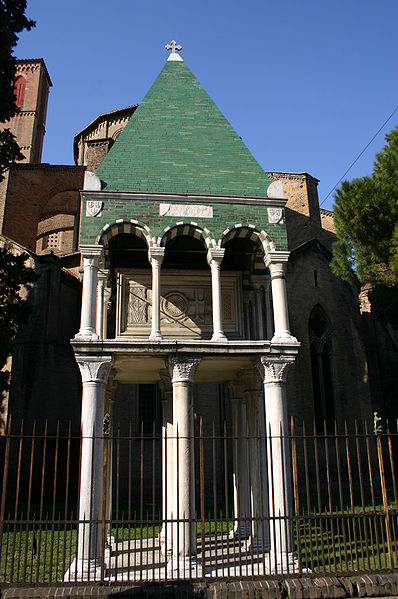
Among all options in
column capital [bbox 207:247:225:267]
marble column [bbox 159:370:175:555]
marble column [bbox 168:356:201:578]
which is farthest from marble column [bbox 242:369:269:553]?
column capital [bbox 207:247:225:267]

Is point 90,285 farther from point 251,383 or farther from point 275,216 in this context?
point 251,383

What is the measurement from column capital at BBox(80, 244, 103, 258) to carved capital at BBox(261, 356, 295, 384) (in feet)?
11.6

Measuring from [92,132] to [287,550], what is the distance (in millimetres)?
29035

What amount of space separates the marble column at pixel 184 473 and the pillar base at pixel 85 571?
1128 mm

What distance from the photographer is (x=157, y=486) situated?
720 inches

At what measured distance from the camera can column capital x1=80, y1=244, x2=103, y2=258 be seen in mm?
9570

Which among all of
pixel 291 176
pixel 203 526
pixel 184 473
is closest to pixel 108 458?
pixel 184 473

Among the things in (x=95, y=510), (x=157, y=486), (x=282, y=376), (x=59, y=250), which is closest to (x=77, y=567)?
(x=95, y=510)

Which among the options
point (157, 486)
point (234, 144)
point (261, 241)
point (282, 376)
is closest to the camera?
point (282, 376)

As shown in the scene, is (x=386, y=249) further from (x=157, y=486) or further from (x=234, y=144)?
(x=157, y=486)

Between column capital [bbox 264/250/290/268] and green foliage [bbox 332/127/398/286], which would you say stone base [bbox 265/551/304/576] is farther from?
green foliage [bbox 332/127/398/286]

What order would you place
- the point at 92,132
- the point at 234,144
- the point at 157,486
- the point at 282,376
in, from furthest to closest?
the point at 92,132, the point at 157,486, the point at 234,144, the point at 282,376

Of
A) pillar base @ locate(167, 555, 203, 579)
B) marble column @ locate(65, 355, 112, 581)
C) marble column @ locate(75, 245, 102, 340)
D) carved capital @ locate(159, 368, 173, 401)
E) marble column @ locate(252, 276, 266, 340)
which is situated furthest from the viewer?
marble column @ locate(252, 276, 266, 340)

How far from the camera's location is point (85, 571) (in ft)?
25.6
